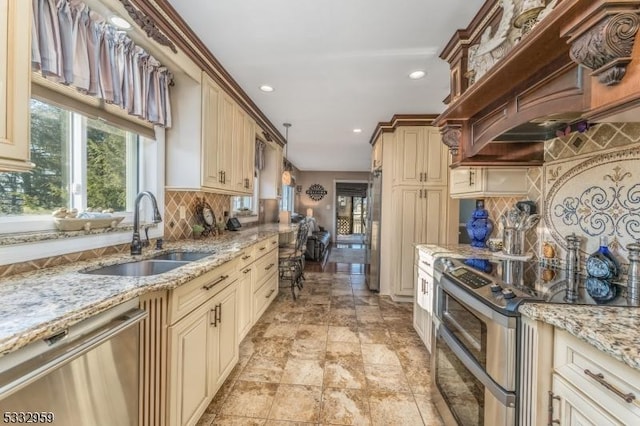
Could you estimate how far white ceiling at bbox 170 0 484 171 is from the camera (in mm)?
1810

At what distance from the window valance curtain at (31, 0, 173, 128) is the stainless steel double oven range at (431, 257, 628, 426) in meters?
2.28

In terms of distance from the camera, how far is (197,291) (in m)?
1.56

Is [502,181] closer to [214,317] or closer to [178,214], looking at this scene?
[214,317]

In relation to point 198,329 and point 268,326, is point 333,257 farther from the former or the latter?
point 198,329

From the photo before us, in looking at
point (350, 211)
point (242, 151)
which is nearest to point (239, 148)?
point (242, 151)

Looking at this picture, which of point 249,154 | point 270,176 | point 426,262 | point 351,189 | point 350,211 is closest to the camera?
point 426,262

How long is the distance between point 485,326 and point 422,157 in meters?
3.05

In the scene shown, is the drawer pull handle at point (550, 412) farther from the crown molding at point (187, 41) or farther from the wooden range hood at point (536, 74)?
the crown molding at point (187, 41)

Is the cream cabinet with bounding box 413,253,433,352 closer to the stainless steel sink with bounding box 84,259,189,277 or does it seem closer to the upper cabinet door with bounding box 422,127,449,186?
the upper cabinet door with bounding box 422,127,449,186

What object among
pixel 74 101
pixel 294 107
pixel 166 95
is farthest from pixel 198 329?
pixel 294 107

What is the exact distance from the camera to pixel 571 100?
1.09 meters

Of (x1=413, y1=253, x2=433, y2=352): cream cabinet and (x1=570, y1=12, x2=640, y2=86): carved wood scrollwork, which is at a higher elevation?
(x1=570, y1=12, x2=640, y2=86): carved wood scrollwork

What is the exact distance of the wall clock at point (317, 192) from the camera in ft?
32.9

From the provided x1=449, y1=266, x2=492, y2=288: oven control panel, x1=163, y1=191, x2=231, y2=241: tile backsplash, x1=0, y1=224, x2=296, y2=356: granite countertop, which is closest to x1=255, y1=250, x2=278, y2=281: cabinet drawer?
x1=163, y1=191, x2=231, y2=241: tile backsplash
